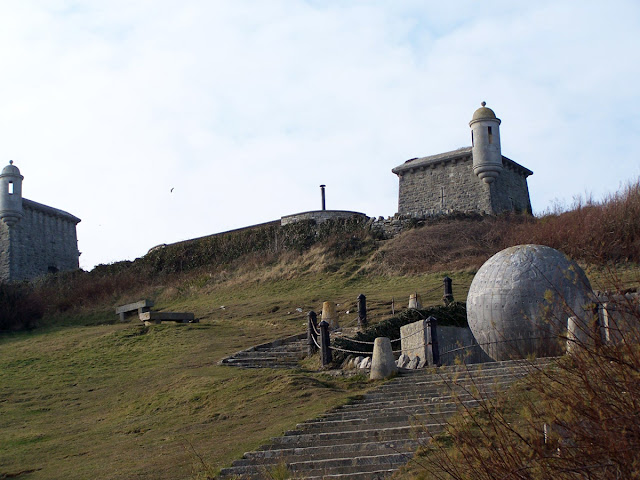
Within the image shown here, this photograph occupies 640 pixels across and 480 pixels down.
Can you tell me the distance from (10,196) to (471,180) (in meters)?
27.2

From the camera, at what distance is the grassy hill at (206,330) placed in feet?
43.4

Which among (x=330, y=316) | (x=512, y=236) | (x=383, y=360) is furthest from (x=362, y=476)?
(x=512, y=236)

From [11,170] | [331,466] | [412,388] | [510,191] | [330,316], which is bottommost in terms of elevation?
[331,466]

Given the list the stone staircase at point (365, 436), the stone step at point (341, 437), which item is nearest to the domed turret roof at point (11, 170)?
the stone staircase at point (365, 436)

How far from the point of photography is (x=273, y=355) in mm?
20484

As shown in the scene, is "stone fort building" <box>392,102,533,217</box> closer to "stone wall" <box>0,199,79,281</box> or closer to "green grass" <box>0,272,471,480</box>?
"green grass" <box>0,272,471,480</box>

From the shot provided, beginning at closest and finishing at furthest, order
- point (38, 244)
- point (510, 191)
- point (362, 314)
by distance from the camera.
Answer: point (362, 314) < point (510, 191) < point (38, 244)

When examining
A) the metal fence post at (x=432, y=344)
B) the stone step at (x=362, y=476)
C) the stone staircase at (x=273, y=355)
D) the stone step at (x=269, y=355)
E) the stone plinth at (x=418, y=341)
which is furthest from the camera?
the stone step at (x=269, y=355)

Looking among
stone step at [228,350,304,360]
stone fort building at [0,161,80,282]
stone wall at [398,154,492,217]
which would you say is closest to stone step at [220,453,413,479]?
stone step at [228,350,304,360]

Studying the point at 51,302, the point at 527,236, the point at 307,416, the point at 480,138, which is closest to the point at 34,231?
the point at 51,302

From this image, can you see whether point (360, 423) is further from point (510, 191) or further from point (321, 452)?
point (510, 191)

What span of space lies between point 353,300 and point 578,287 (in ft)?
44.6

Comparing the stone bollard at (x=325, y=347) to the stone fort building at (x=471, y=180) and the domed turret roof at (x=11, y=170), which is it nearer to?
the stone fort building at (x=471, y=180)

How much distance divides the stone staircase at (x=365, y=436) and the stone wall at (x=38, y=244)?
38.8m
